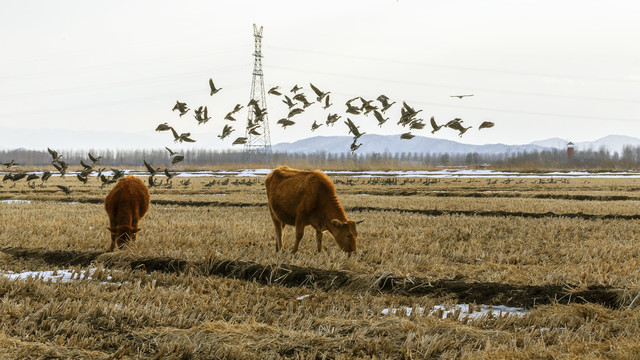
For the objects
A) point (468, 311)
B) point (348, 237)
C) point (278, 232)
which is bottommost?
point (468, 311)

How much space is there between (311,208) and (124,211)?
4071 mm

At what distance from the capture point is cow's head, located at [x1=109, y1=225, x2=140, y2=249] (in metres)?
10.7

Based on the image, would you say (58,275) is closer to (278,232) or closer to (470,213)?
(278,232)

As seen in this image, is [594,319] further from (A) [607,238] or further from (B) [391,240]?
(A) [607,238]

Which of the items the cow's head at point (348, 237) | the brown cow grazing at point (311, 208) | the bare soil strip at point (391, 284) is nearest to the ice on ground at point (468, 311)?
the bare soil strip at point (391, 284)

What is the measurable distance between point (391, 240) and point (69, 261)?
6915mm

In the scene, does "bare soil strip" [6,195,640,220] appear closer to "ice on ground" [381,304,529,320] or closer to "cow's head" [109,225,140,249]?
"cow's head" [109,225,140,249]

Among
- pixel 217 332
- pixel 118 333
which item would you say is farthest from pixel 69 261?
pixel 217 332

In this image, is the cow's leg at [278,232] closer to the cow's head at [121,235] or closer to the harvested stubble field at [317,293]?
the harvested stubble field at [317,293]

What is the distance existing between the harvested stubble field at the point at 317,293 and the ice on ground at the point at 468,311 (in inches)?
2.2

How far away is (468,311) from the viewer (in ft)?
22.7

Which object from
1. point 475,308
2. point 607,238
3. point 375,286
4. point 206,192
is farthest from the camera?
point 206,192

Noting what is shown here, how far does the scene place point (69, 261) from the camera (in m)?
9.72

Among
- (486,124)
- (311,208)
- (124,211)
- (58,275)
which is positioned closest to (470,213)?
(486,124)
